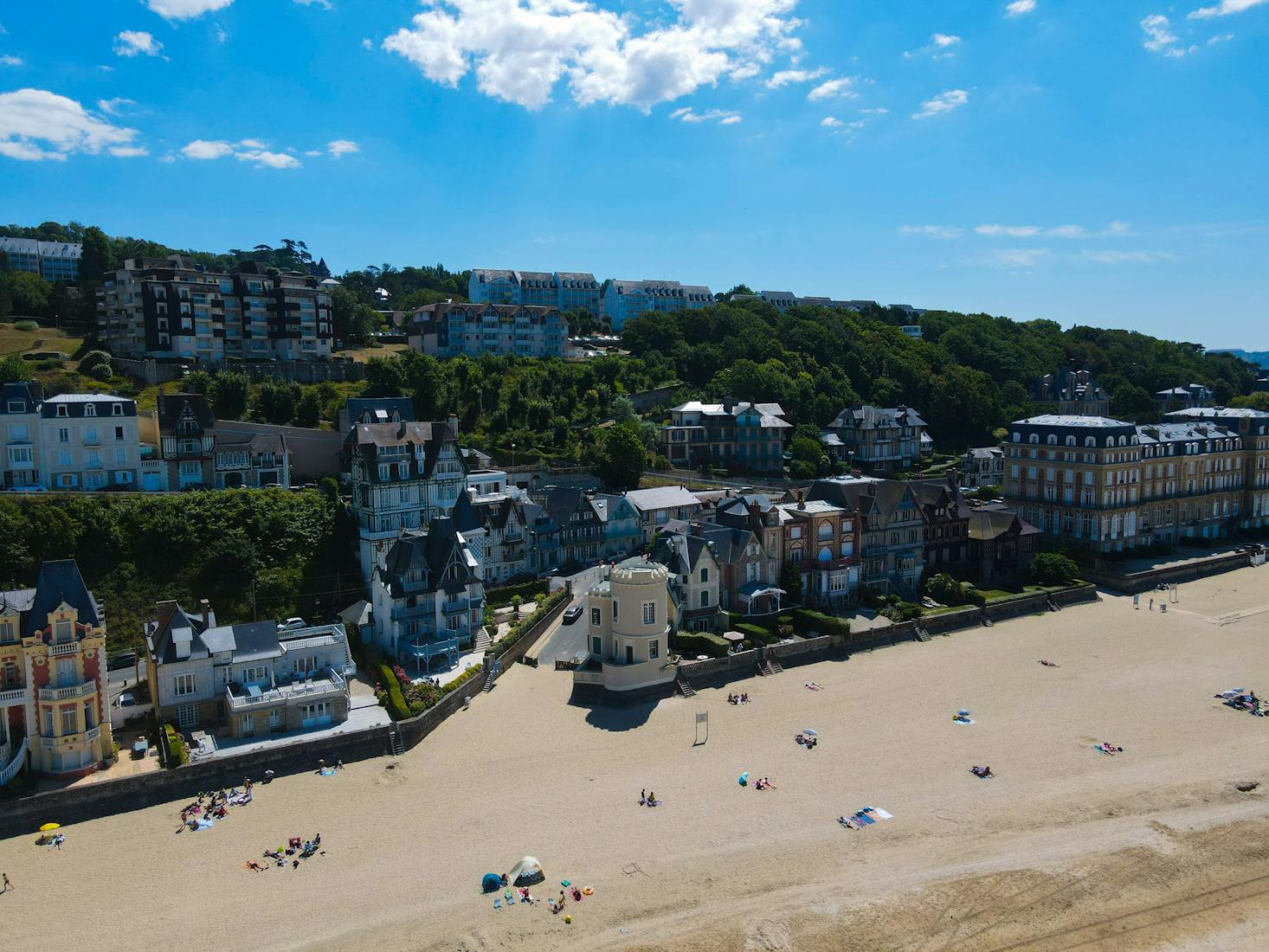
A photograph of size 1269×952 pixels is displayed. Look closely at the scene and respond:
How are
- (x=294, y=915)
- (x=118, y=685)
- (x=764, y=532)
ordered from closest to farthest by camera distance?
(x=294, y=915) < (x=118, y=685) < (x=764, y=532)

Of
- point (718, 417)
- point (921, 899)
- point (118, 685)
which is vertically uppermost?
point (718, 417)

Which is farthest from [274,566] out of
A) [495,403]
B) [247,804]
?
[495,403]

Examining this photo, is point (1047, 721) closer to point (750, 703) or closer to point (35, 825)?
point (750, 703)

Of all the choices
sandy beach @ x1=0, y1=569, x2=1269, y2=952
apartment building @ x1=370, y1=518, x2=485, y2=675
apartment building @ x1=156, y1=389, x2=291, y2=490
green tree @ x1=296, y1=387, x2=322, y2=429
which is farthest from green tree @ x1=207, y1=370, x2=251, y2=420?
sandy beach @ x1=0, y1=569, x2=1269, y2=952

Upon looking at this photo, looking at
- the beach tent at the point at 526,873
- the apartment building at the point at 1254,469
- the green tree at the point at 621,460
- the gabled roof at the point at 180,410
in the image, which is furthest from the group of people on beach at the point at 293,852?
the apartment building at the point at 1254,469

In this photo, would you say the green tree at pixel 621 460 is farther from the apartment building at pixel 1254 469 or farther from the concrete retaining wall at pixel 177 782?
the apartment building at pixel 1254 469

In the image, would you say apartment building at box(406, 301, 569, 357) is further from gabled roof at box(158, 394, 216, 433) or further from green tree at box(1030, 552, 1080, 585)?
green tree at box(1030, 552, 1080, 585)
